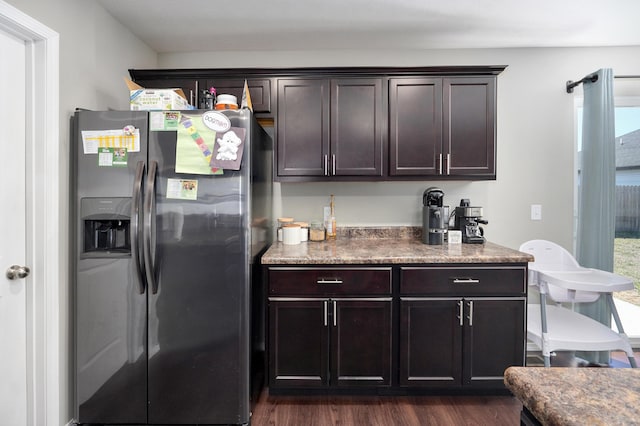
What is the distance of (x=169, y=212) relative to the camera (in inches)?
65.9

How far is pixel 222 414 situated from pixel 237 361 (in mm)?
307

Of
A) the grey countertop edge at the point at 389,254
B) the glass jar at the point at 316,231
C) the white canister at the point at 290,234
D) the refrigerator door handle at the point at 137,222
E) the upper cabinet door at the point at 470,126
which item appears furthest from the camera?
the glass jar at the point at 316,231

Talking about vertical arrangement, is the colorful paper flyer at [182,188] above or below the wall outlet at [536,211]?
above

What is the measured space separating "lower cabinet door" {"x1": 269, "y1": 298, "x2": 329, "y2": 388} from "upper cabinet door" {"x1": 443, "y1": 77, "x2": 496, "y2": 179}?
4.66ft

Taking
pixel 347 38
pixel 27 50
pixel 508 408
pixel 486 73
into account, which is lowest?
pixel 508 408

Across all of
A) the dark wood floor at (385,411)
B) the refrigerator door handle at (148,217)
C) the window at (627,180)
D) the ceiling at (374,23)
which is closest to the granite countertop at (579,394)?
the dark wood floor at (385,411)

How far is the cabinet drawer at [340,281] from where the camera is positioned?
6.31 feet

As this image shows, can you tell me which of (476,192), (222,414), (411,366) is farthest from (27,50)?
(476,192)

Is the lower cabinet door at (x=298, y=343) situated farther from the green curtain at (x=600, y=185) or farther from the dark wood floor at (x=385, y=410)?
the green curtain at (x=600, y=185)

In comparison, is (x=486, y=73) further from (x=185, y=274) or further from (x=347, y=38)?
(x=185, y=274)

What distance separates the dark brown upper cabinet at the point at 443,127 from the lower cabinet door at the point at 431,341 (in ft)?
3.14

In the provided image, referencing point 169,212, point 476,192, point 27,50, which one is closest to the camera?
point 27,50

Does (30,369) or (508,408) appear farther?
(508,408)

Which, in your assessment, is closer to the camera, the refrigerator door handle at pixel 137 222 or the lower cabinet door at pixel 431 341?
the refrigerator door handle at pixel 137 222
